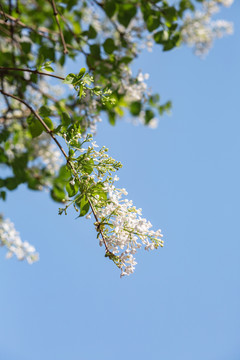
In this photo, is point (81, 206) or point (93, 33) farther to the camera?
point (93, 33)

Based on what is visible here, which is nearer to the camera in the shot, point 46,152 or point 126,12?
point 126,12

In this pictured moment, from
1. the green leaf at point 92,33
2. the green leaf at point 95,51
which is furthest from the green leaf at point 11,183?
the green leaf at point 92,33

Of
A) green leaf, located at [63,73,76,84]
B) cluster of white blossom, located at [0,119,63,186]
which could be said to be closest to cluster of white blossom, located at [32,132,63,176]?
cluster of white blossom, located at [0,119,63,186]

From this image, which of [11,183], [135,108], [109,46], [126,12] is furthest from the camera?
[135,108]

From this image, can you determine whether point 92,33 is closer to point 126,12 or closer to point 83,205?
point 126,12

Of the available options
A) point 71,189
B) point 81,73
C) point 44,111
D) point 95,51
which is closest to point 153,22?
point 95,51

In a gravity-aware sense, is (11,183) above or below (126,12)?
below

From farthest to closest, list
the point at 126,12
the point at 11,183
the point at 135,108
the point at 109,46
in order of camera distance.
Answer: the point at 135,108, the point at 109,46, the point at 11,183, the point at 126,12

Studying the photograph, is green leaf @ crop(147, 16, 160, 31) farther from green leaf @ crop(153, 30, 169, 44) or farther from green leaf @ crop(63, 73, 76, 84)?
green leaf @ crop(63, 73, 76, 84)

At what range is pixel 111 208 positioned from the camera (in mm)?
1644

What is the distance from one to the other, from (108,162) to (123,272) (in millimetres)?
615

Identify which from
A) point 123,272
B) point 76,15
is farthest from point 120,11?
point 123,272

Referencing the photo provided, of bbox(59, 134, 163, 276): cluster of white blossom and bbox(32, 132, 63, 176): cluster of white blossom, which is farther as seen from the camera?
bbox(32, 132, 63, 176): cluster of white blossom

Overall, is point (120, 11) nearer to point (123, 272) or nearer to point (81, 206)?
point (81, 206)
